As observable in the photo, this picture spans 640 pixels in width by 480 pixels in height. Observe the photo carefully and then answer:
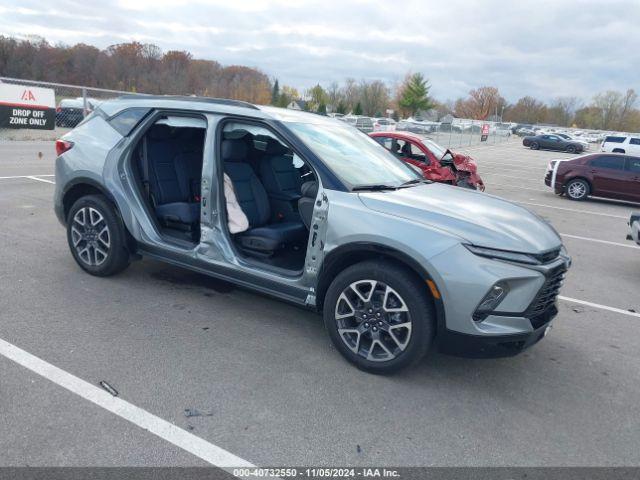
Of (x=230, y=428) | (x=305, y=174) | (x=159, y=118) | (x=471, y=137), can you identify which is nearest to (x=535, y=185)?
(x=305, y=174)

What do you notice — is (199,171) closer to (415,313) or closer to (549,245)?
A: (415,313)

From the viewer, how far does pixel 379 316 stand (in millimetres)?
3576

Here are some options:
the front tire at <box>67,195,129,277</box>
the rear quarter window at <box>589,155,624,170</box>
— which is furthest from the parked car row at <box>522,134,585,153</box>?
the front tire at <box>67,195,129,277</box>

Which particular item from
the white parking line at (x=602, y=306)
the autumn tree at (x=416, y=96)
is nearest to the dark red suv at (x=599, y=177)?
the white parking line at (x=602, y=306)

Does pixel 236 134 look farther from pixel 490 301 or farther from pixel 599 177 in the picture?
pixel 599 177

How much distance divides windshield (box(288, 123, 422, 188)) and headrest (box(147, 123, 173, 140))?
1604mm

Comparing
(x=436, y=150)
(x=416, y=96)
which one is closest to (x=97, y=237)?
(x=436, y=150)

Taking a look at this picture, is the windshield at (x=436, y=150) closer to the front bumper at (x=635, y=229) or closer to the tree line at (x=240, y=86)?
the front bumper at (x=635, y=229)

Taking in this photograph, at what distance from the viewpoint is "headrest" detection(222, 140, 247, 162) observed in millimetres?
4648

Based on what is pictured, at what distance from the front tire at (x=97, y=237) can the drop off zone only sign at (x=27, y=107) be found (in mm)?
14082

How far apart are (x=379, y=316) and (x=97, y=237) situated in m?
2.95

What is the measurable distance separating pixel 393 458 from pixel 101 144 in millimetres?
3870

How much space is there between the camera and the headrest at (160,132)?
16.8 feet

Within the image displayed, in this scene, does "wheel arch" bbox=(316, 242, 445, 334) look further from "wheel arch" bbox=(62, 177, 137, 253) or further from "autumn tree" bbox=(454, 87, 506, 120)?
"autumn tree" bbox=(454, 87, 506, 120)
